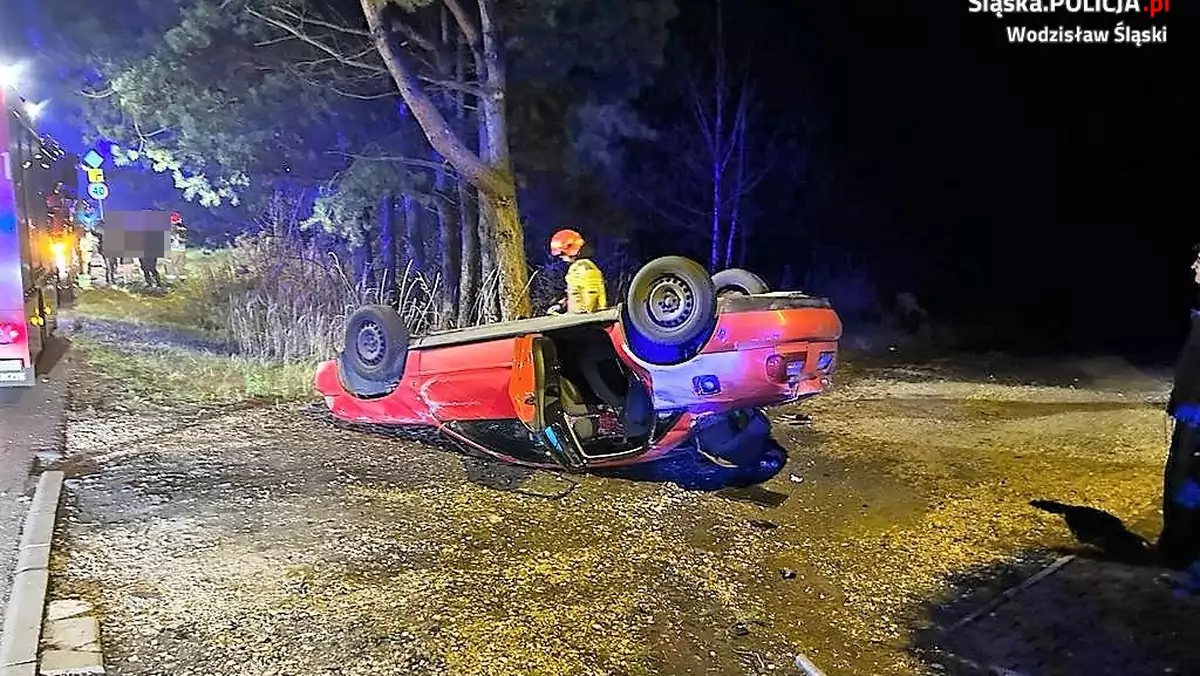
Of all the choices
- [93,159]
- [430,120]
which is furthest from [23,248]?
[93,159]

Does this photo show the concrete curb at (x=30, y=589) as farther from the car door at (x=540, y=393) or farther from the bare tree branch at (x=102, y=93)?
the bare tree branch at (x=102, y=93)

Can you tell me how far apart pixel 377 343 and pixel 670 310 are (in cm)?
267

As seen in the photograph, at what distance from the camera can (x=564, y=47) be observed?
1248 cm

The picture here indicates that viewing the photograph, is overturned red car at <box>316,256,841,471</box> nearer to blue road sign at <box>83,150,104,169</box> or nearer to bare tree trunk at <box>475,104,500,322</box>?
bare tree trunk at <box>475,104,500,322</box>

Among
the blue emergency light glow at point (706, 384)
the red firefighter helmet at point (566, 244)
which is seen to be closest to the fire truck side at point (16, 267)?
the red firefighter helmet at point (566, 244)

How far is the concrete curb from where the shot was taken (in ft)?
14.6

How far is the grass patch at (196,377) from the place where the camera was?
10.3 metres

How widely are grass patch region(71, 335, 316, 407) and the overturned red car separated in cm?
236

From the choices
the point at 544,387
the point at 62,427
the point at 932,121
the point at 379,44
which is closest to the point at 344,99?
the point at 379,44

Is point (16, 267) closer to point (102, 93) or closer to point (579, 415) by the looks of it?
point (102, 93)

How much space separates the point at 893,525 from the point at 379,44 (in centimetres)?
807

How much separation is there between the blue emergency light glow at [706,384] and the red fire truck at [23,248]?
741cm

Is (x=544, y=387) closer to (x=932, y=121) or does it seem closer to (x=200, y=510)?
(x=200, y=510)

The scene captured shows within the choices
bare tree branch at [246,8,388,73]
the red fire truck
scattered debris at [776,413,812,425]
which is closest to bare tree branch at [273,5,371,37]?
bare tree branch at [246,8,388,73]
